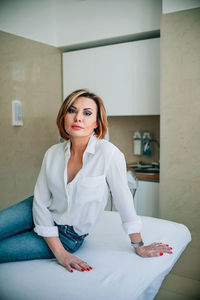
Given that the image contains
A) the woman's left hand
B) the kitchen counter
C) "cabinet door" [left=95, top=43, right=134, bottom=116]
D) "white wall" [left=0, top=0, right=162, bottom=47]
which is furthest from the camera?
"cabinet door" [left=95, top=43, right=134, bottom=116]

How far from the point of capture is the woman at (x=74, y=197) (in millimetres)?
1174

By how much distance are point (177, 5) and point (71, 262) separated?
6.24ft

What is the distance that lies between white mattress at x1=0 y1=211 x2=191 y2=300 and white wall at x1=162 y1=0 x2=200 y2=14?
1623 millimetres

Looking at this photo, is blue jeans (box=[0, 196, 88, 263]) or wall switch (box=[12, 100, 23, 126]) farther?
wall switch (box=[12, 100, 23, 126])

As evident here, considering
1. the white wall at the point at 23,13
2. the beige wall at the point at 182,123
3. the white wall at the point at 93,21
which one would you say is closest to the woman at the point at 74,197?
the white wall at the point at 23,13

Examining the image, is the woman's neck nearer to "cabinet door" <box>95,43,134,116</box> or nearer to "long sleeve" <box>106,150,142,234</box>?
"long sleeve" <box>106,150,142,234</box>

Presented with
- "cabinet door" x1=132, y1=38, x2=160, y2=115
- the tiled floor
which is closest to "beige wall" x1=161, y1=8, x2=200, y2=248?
the tiled floor

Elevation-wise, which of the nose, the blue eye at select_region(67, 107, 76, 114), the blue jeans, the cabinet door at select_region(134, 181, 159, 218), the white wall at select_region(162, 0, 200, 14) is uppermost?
the white wall at select_region(162, 0, 200, 14)

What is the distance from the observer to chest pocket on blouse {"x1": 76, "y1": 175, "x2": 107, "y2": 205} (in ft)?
3.85

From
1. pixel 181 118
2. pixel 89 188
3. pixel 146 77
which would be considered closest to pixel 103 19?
pixel 146 77

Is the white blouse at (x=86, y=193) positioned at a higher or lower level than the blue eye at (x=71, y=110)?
lower

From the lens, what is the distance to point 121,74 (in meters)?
2.68

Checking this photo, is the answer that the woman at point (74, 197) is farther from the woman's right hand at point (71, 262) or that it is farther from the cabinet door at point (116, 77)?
the cabinet door at point (116, 77)

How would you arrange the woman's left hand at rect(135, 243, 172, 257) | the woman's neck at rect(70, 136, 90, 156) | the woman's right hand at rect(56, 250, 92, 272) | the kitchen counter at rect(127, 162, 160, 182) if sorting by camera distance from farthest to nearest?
the kitchen counter at rect(127, 162, 160, 182) < the woman's neck at rect(70, 136, 90, 156) < the woman's left hand at rect(135, 243, 172, 257) < the woman's right hand at rect(56, 250, 92, 272)
